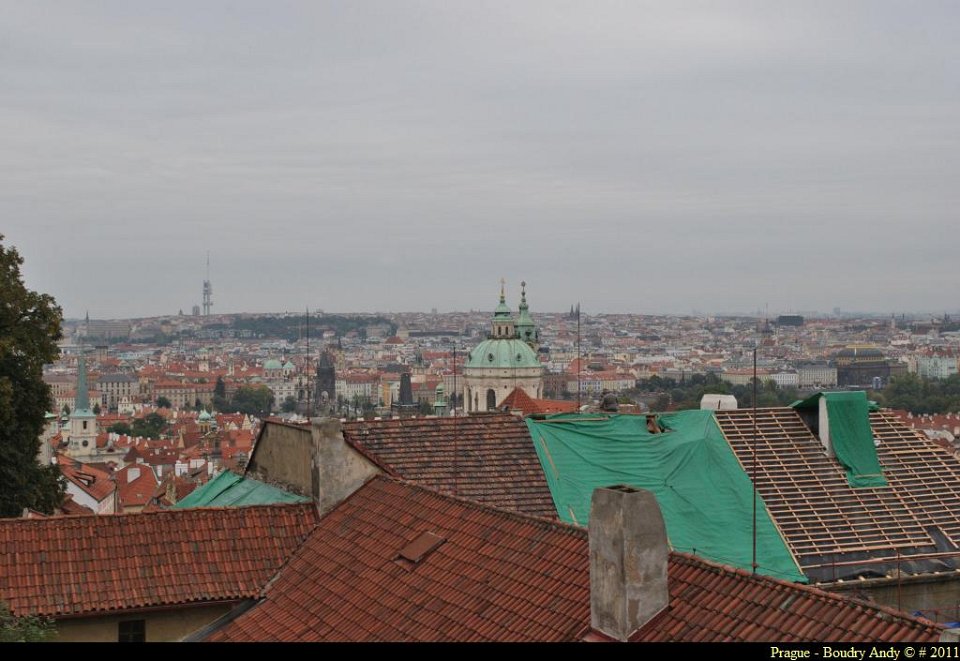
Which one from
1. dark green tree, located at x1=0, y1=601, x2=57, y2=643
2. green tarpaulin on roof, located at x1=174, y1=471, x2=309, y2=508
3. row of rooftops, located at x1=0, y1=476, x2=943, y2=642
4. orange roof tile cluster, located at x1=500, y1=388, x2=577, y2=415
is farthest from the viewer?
orange roof tile cluster, located at x1=500, y1=388, x2=577, y2=415

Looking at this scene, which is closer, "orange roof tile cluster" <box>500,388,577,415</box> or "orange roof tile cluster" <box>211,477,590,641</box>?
"orange roof tile cluster" <box>211,477,590,641</box>

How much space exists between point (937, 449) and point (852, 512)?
2.65 metres

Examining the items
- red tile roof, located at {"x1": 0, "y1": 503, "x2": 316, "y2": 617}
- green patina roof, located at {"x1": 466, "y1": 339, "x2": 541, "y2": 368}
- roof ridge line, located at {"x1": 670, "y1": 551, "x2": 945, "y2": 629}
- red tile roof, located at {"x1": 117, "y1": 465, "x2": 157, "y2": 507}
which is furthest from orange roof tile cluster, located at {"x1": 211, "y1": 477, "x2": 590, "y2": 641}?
green patina roof, located at {"x1": 466, "y1": 339, "x2": 541, "y2": 368}

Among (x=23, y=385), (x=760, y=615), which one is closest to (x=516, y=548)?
(x=760, y=615)

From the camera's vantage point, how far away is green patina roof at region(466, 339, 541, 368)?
72938 millimetres

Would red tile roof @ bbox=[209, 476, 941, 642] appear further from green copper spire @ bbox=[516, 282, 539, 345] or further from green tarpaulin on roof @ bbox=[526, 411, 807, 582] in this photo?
green copper spire @ bbox=[516, 282, 539, 345]

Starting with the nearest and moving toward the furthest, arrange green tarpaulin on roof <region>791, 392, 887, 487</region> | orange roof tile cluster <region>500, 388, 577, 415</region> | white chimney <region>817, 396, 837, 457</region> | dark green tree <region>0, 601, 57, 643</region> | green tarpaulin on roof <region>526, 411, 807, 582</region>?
dark green tree <region>0, 601, 57, 643</region>
green tarpaulin on roof <region>526, 411, 807, 582</region>
green tarpaulin on roof <region>791, 392, 887, 487</region>
white chimney <region>817, 396, 837, 457</region>
orange roof tile cluster <region>500, 388, 577, 415</region>

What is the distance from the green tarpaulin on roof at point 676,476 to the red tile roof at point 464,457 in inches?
9.7

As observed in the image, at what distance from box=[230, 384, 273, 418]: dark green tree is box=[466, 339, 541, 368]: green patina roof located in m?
71.1

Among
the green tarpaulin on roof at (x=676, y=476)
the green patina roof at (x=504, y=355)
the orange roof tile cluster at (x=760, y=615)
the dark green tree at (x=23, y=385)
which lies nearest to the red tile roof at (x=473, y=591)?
the orange roof tile cluster at (x=760, y=615)

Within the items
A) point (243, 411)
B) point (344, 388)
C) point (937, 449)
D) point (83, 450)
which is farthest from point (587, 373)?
point (937, 449)

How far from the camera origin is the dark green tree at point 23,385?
18406mm

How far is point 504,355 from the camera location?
7306 centimetres

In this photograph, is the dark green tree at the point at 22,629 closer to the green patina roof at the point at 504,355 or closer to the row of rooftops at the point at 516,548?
the row of rooftops at the point at 516,548
